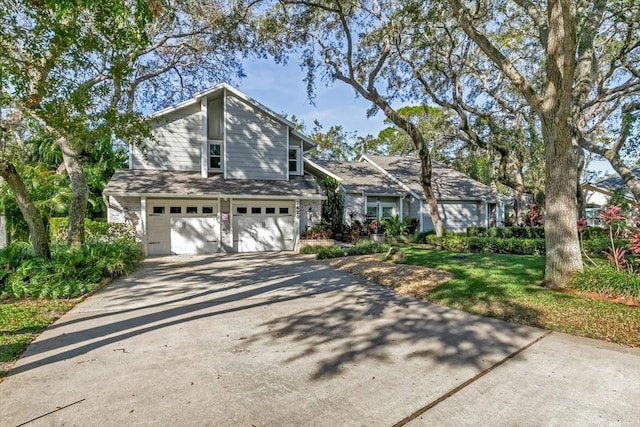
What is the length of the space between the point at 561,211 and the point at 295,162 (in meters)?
11.8

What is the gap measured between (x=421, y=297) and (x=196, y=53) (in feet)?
44.7

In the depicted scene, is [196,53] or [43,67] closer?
[43,67]

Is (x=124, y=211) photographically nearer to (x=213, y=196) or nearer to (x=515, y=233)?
(x=213, y=196)

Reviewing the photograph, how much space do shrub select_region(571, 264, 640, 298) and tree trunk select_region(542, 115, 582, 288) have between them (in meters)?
0.22

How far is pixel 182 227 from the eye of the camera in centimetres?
1412

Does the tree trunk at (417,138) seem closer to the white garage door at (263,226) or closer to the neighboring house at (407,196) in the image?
the neighboring house at (407,196)

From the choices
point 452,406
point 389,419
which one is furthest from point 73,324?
point 452,406

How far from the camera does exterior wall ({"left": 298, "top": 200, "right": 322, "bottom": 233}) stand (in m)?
15.4

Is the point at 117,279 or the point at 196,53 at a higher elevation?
the point at 196,53

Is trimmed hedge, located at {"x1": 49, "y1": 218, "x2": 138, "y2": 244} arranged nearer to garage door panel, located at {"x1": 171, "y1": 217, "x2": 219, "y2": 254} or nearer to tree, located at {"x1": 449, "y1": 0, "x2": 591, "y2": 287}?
garage door panel, located at {"x1": 171, "y1": 217, "x2": 219, "y2": 254}

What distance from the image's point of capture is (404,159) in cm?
2470

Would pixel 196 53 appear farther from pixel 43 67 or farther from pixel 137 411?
pixel 137 411

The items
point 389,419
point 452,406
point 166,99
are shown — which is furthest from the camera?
point 166,99

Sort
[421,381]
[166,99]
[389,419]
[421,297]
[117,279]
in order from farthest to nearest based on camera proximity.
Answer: [166,99] → [117,279] → [421,297] → [421,381] → [389,419]
